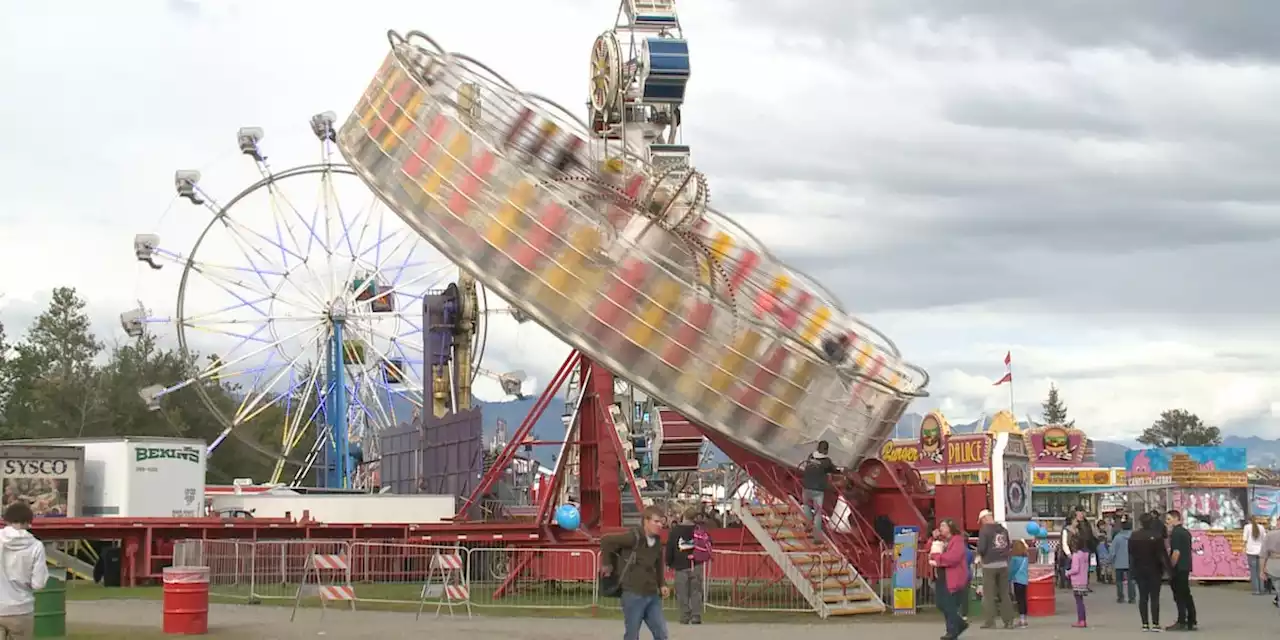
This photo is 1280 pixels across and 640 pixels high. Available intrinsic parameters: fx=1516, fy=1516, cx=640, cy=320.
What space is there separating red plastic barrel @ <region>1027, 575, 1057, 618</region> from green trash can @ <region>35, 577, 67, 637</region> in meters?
14.9

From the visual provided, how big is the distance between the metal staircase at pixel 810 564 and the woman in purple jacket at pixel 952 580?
4.11 m

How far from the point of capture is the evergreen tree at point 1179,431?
156750mm

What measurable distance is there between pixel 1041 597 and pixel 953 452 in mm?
32992

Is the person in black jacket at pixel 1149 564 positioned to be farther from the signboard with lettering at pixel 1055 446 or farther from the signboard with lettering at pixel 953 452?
the signboard with lettering at pixel 1055 446

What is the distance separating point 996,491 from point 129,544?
68.4 ft

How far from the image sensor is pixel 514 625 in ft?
69.1

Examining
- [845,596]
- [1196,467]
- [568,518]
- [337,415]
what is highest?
[337,415]

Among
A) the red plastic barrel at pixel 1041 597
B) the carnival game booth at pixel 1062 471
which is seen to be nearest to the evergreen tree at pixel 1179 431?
the carnival game booth at pixel 1062 471

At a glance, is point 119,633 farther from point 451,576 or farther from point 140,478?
point 140,478

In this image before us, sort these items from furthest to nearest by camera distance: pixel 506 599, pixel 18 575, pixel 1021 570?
pixel 506 599
pixel 1021 570
pixel 18 575

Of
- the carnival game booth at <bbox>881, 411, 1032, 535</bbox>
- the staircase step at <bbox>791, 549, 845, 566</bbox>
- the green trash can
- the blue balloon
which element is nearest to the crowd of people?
the staircase step at <bbox>791, 549, 845, 566</bbox>

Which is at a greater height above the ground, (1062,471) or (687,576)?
(1062,471)

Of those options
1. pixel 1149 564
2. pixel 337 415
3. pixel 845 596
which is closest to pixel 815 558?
pixel 845 596

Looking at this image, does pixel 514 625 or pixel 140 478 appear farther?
pixel 140 478
